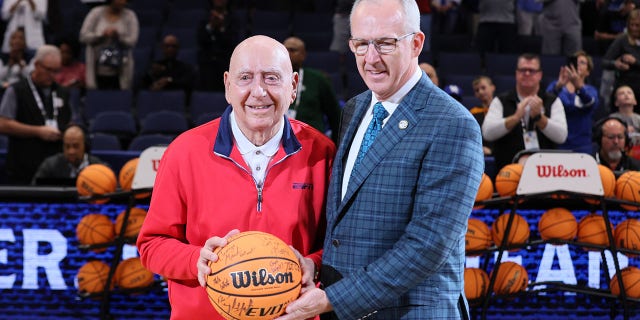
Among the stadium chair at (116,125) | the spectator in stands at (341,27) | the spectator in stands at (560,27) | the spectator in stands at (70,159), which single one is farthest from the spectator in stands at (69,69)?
the spectator in stands at (560,27)

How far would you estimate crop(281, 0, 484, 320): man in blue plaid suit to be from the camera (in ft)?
8.86

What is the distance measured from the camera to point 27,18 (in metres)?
11.5

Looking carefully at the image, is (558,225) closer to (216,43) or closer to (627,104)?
(627,104)

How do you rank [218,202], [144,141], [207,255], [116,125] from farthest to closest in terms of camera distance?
[116,125] → [144,141] → [218,202] → [207,255]

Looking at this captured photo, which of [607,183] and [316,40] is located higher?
[316,40]

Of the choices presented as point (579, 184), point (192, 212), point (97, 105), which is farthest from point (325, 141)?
point (97, 105)

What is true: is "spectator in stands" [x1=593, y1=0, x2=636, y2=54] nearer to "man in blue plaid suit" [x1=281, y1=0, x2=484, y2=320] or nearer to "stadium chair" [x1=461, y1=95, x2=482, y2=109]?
"stadium chair" [x1=461, y1=95, x2=482, y2=109]

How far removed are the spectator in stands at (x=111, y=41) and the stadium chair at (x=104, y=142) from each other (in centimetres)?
155

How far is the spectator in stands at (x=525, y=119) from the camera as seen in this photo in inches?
274

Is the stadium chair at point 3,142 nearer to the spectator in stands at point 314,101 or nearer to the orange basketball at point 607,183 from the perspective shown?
the spectator in stands at point 314,101

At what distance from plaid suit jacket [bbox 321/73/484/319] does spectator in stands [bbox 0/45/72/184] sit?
5610 millimetres

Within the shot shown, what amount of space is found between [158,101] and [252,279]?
8.19 m

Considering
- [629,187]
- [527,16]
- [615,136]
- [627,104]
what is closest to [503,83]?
[527,16]

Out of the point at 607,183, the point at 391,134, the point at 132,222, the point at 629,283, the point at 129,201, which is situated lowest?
the point at 629,283
